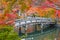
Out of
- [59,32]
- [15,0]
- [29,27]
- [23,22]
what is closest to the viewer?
[15,0]

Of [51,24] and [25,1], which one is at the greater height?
[25,1]

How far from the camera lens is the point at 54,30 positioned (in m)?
26.0

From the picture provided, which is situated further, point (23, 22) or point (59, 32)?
point (59, 32)

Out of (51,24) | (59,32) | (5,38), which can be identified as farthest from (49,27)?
(5,38)

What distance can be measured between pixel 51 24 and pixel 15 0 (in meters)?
20.7

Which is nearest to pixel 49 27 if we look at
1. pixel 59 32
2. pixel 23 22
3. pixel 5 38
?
pixel 59 32

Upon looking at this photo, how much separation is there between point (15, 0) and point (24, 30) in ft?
57.8

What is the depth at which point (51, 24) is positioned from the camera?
27734 millimetres

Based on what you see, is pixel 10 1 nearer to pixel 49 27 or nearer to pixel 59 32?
pixel 59 32

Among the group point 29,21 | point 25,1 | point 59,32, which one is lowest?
point 59,32

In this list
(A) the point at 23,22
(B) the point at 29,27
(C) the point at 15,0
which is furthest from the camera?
(B) the point at 29,27

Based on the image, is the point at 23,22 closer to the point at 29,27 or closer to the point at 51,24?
the point at 29,27

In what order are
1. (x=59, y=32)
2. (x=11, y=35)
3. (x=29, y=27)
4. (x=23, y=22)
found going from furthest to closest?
(x=29, y=27)
(x=59, y=32)
(x=23, y=22)
(x=11, y=35)

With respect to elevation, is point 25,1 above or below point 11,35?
above
